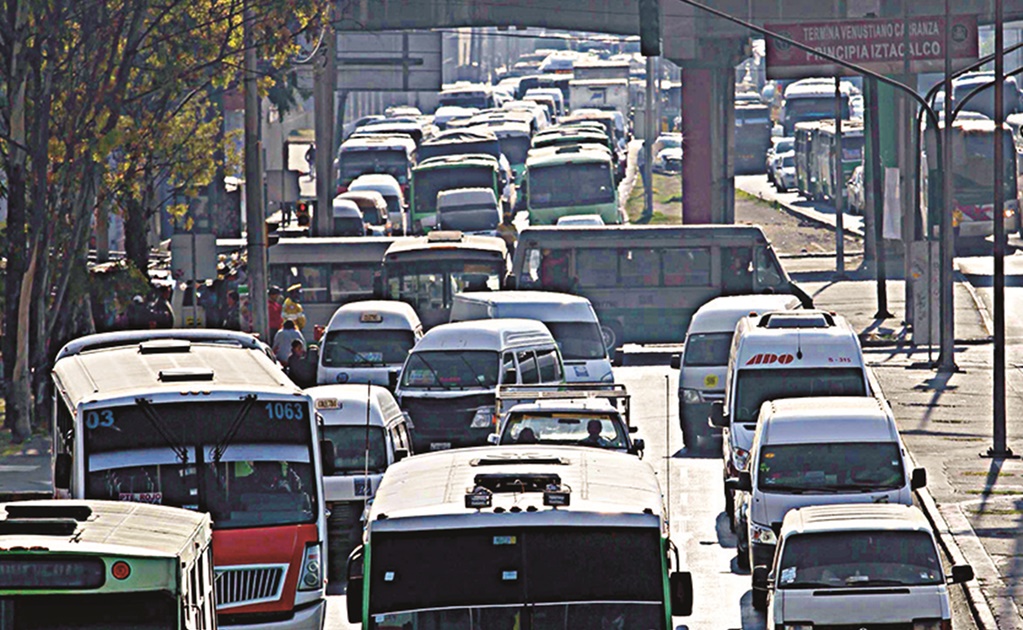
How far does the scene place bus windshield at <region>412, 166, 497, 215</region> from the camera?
63375 mm

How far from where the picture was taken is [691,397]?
32.1 metres

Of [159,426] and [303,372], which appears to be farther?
[303,372]

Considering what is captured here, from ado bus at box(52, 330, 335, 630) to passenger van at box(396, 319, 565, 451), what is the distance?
10.0m

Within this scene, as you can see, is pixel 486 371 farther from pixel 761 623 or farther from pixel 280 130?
pixel 280 130

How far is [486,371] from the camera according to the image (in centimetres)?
3008

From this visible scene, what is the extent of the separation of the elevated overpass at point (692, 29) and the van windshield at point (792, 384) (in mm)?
33929

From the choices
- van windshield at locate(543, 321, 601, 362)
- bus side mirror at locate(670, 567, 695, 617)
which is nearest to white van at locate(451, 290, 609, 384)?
van windshield at locate(543, 321, 601, 362)

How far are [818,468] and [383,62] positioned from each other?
5450cm

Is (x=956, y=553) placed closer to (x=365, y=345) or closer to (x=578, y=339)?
(x=578, y=339)

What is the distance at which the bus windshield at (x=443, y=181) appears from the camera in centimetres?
6338

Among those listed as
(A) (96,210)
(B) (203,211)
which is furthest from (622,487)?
(B) (203,211)

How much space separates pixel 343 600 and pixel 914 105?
35797 millimetres

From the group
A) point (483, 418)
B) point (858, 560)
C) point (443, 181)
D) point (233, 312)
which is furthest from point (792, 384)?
point (443, 181)

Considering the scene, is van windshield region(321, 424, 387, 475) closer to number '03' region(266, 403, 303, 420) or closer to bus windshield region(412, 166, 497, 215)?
number '03' region(266, 403, 303, 420)
